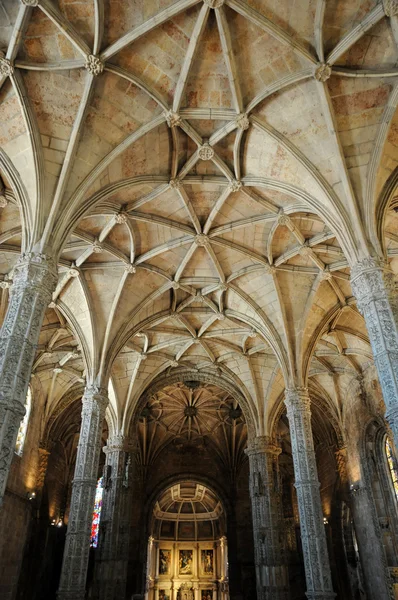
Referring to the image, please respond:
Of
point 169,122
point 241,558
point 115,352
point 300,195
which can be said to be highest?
point 169,122

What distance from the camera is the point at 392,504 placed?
67.6ft

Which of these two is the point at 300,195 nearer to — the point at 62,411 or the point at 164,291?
the point at 164,291

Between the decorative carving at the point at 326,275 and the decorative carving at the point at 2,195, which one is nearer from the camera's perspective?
the decorative carving at the point at 2,195

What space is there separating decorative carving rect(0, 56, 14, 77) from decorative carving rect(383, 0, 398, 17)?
862cm

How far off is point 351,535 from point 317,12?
2773 centimetres

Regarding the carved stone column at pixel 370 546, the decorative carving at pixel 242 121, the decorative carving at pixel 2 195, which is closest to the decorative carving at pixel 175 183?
the decorative carving at pixel 242 121

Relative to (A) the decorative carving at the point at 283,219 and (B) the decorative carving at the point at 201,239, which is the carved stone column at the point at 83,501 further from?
(A) the decorative carving at the point at 283,219

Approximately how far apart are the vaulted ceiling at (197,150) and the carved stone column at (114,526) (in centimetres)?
785

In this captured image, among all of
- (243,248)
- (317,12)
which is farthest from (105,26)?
(243,248)

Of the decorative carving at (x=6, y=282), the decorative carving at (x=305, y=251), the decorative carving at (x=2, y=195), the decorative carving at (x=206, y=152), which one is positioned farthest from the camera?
the decorative carving at (x=6, y=282)

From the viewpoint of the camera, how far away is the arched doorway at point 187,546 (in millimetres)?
42188

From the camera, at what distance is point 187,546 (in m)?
44.3

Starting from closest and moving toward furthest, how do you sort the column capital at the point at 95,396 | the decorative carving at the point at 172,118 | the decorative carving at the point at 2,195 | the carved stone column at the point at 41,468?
the decorative carving at the point at 172,118 < the decorative carving at the point at 2,195 < the column capital at the point at 95,396 < the carved stone column at the point at 41,468

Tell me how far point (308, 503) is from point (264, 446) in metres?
8.53
